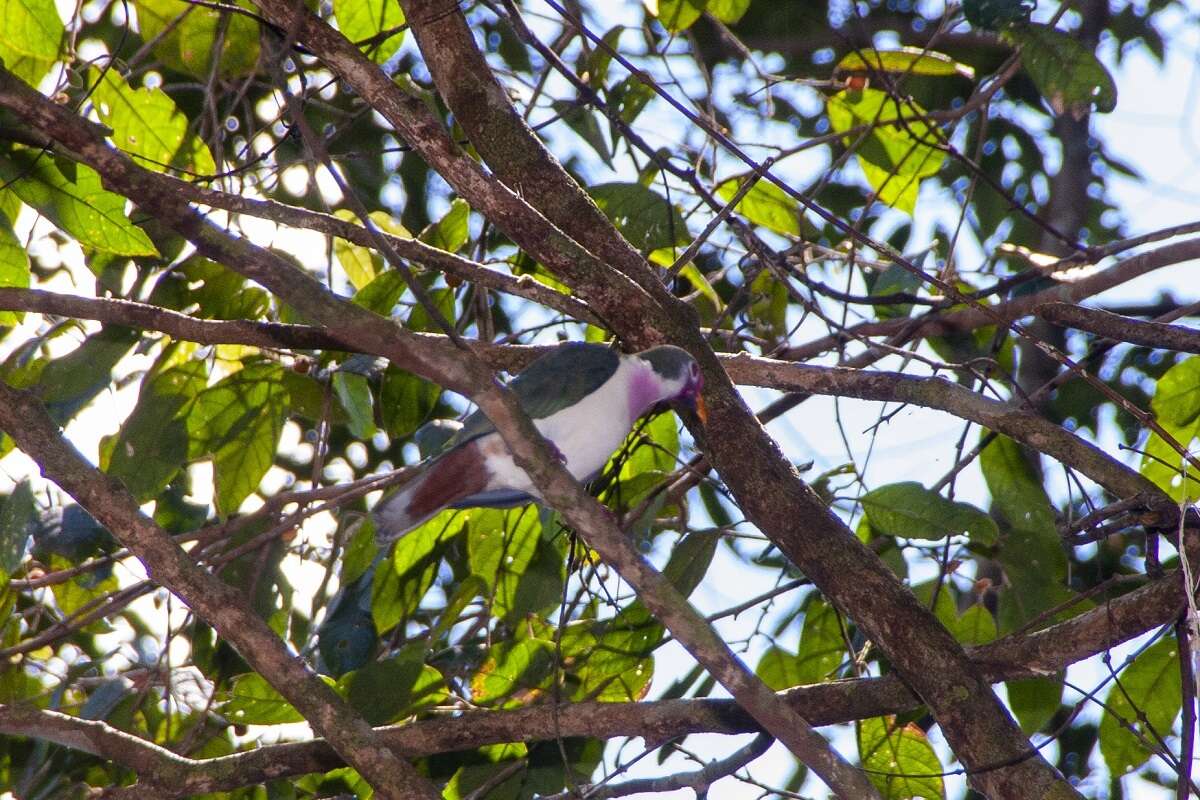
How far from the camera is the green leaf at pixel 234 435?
286cm

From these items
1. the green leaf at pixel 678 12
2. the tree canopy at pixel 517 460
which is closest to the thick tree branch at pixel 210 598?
the tree canopy at pixel 517 460

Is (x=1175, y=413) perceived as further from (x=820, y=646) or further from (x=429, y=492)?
(x=429, y=492)

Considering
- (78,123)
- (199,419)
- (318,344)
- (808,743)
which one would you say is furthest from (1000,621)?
(78,123)

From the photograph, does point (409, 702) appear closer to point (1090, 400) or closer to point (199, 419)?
point (199, 419)

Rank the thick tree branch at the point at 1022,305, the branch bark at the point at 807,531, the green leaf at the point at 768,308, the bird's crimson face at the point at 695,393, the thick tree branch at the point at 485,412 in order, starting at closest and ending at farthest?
the thick tree branch at the point at 485,412 → the branch bark at the point at 807,531 → the bird's crimson face at the point at 695,393 → the thick tree branch at the point at 1022,305 → the green leaf at the point at 768,308

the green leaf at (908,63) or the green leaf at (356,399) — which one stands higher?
the green leaf at (908,63)

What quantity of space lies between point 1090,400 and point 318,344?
308 centimetres

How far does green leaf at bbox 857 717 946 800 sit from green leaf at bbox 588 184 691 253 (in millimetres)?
1295

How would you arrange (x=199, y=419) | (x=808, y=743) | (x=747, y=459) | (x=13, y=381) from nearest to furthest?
(x=808, y=743) → (x=747, y=459) → (x=199, y=419) → (x=13, y=381)

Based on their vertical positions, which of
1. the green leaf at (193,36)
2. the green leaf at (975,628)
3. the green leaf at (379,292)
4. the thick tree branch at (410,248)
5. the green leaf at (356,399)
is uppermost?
the green leaf at (193,36)

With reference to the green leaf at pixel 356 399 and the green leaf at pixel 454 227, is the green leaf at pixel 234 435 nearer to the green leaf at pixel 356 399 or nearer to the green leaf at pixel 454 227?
the green leaf at pixel 356 399

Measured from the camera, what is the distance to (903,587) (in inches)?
89.3

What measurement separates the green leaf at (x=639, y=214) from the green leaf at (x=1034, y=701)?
1363 mm

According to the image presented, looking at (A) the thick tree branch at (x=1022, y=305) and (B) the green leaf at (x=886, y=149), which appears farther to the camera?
(B) the green leaf at (x=886, y=149)
